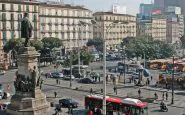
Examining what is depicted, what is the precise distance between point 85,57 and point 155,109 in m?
41.1

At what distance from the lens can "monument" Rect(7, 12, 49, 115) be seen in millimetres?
31438

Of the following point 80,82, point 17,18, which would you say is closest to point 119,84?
point 80,82

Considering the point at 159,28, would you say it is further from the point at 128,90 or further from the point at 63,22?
the point at 128,90

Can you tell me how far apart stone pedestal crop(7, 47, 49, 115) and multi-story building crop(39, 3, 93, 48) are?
7772cm

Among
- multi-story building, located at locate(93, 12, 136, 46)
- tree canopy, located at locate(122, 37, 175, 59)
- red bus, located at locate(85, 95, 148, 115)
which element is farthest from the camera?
multi-story building, located at locate(93, 12, 136, 46)

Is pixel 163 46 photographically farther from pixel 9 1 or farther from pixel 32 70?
pixel 32 70

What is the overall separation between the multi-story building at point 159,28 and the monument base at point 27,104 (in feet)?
486

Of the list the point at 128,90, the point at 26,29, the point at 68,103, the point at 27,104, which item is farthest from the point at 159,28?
the point at 27,104

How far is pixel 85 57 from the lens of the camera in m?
86.0

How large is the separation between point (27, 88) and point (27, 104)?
1350mm

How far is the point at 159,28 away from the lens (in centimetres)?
18538

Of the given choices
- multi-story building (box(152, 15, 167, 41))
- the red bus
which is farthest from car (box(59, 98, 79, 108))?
multi-story building (box(152, 15, 167, 41))

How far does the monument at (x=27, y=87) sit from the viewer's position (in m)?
31.4

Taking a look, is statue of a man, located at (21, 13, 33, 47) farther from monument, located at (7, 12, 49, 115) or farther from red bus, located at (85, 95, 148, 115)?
red bus, located at (85, 95, 148, 115)
